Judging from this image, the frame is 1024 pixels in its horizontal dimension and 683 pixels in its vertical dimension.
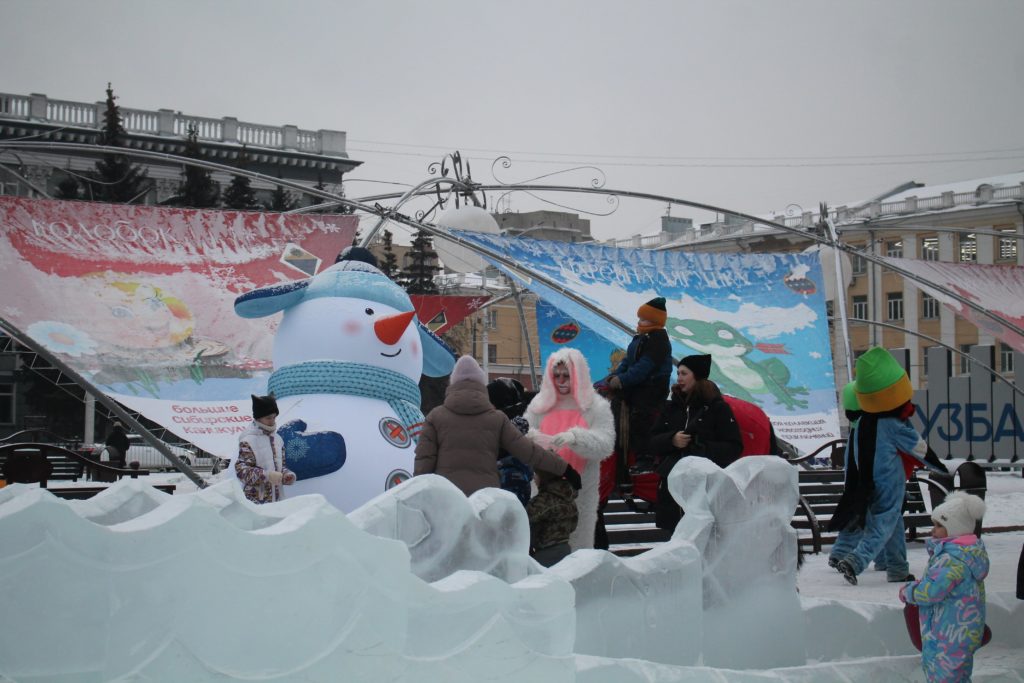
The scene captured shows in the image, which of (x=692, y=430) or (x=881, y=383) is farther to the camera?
(x=881, y=383)

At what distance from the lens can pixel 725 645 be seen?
5.44 meters

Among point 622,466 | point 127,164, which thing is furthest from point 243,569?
point 127,164

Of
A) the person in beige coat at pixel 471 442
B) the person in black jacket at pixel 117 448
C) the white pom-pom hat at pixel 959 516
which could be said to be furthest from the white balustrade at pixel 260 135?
the white pom-pom hat at pixel 959 516

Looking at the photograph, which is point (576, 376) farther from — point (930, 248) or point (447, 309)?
point (930, 248)

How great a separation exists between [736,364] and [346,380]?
7.81 metres

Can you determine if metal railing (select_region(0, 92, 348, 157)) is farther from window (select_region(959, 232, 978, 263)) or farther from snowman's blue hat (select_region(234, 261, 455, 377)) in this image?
snowman's blue hat (select_region(234, 261, 455, 377))

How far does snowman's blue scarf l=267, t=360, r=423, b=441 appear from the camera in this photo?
8.45 meters

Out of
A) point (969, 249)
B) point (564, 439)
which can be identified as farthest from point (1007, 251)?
point (564, 439)

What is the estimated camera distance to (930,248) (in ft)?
185

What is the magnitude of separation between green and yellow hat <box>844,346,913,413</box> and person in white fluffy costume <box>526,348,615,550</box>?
2129mm

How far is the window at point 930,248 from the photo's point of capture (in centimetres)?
5588

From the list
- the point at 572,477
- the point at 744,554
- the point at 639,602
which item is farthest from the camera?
the point at 572,477

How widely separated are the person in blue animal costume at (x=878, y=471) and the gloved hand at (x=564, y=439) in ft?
7.97

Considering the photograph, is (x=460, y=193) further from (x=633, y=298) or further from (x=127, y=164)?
(x=127, y=164)
